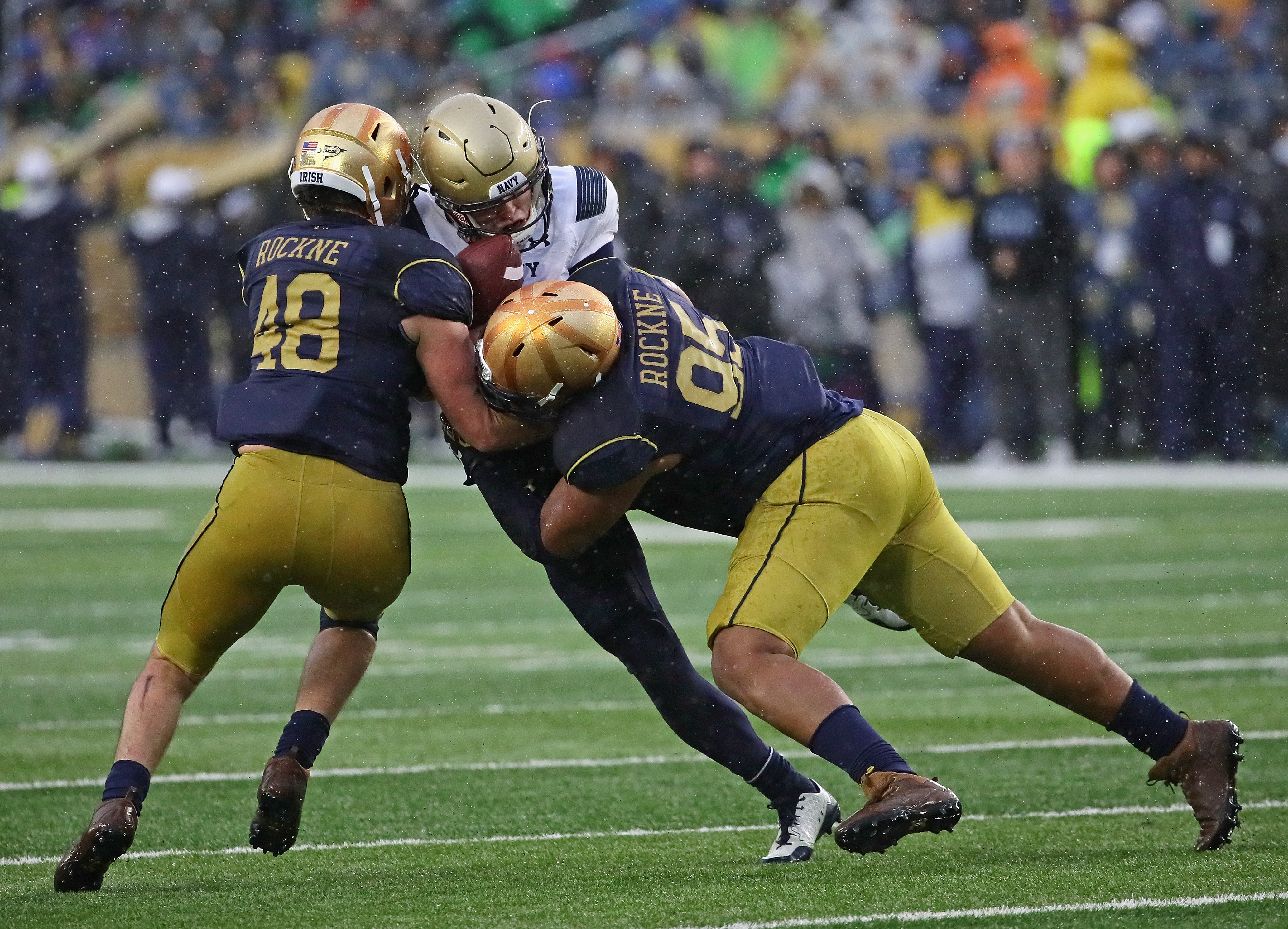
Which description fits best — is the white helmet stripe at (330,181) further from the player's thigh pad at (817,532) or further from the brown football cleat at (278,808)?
the brown football cleat at (278,808)

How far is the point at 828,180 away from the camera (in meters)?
14.3

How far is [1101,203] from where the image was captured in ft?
46.6

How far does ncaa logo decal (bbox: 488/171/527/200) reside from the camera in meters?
4.29

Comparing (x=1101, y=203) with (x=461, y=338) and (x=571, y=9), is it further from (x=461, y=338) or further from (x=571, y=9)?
(x=461, y=338)

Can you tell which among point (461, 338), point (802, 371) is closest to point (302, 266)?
→ point (461, 338)

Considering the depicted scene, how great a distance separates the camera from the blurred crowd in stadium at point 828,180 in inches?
554

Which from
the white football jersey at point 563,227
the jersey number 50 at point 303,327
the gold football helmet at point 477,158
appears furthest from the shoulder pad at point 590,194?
the jersey number 50 at point 303,327

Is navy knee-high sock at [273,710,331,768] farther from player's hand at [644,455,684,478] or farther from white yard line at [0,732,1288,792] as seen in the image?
white yard line at [0,732,1288,792]

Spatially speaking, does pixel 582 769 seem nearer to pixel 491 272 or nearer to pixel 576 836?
pixel 576 836

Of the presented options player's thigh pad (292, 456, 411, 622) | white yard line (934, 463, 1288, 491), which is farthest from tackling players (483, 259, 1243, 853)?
white yard line (934, 463, 1288, 491)

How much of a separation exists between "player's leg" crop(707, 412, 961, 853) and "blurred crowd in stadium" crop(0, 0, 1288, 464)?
32.7ft

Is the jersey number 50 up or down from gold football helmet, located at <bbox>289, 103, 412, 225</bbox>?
down

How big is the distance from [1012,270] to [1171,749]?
9.88 m

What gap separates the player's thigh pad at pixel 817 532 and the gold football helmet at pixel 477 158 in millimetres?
873
